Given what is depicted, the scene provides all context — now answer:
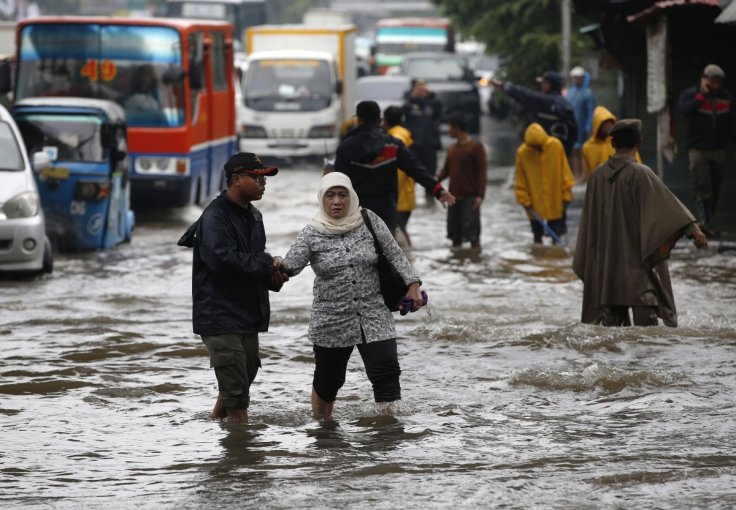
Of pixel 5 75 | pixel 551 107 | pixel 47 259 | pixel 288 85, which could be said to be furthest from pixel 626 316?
pixel 288 85

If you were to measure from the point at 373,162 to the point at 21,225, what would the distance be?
362 cm

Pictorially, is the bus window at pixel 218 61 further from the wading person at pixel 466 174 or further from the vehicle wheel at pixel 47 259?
the vehicle wheel at pixel 47 259

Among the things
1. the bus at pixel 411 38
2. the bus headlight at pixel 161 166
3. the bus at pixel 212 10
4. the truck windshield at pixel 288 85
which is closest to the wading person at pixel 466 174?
the bus headlight at pixel 161 166

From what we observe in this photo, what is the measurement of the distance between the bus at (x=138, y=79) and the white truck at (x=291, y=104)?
8248 millimetres

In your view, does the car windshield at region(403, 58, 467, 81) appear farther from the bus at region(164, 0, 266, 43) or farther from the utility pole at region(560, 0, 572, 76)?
the bus at region(164, 0, 266, 43)

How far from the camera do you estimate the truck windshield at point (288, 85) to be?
99.9ft

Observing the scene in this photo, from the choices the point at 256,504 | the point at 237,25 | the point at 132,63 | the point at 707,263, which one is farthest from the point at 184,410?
the point at 237,25

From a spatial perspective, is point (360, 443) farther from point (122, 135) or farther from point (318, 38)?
point (318, 38)

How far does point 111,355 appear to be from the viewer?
11.2m

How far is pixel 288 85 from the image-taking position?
30984 millimetres

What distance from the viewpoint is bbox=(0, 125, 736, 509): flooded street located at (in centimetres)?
723

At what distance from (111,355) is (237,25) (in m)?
50.9

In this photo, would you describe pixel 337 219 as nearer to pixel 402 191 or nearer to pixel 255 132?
pixel 402 191

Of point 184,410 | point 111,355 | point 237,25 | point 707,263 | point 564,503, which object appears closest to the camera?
point 564,503
